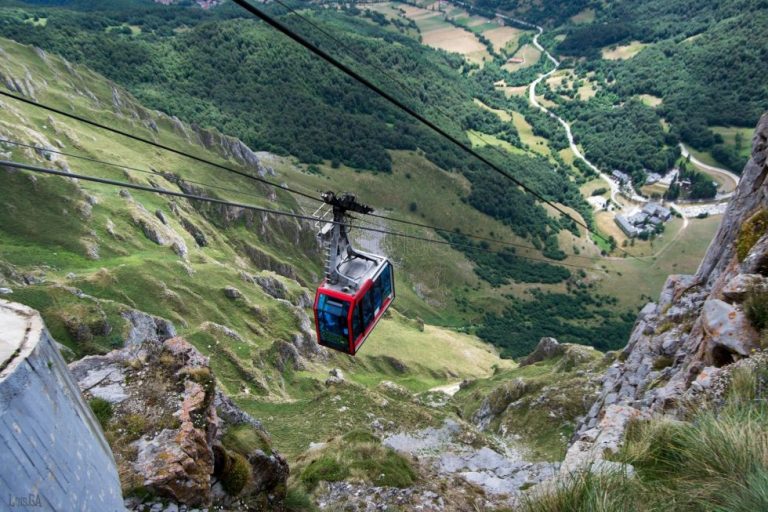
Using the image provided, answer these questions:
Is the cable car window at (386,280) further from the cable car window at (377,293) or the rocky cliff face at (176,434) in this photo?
the rocky cliff face at (176,434)

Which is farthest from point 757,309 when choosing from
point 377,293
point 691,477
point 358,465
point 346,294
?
point 358,465

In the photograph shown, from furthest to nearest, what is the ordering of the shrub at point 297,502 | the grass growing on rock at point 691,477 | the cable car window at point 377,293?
the cable car window at point 377,293
the shrub at point 297,502
the grass growing on rock at point 691,477

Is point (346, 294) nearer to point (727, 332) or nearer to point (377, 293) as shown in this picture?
point (377, 293)

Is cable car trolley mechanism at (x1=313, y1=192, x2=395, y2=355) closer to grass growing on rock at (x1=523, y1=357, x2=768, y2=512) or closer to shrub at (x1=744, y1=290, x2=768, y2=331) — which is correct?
grass growing on rock at (x1=523, y1=357, x2=768, y2=512)

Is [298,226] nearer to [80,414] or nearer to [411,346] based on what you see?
[411,346]

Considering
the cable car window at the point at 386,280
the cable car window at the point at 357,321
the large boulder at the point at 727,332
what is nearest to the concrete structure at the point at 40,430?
the cable car window at the point at 357,321

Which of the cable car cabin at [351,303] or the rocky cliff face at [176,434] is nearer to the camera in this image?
the rocky cliff face at [176,434]
